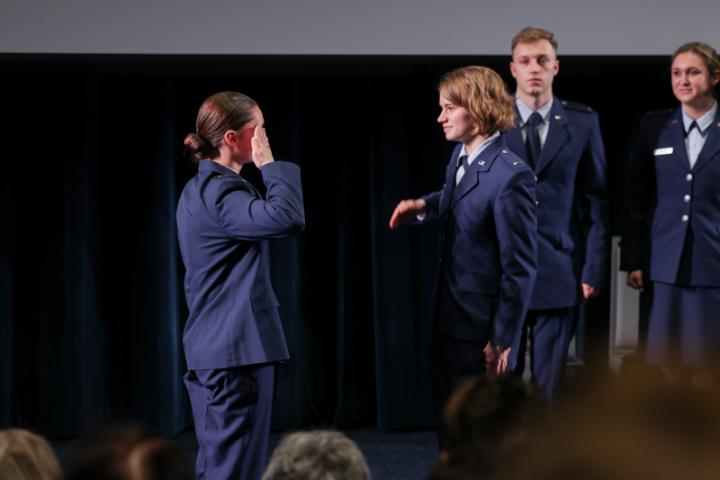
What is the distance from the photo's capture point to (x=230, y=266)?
238 cm

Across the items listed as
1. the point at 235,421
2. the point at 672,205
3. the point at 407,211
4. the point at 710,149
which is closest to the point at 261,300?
the point at 235,421

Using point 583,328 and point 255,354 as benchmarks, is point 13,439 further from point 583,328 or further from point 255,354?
point 583,328

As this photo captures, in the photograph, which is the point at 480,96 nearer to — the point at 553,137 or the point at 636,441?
the point at 553,137

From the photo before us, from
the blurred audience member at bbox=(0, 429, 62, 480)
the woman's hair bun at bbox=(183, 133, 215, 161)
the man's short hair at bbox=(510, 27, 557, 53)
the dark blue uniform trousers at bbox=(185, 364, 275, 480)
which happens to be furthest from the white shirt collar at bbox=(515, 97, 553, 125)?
the blurred audience member at bbox=(0, 429, 62, 480)

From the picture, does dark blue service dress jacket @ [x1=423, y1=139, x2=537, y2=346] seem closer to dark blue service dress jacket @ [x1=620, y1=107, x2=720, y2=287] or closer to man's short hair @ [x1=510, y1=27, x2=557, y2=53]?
man's short hair @ [x1=510, y1=27, x2=557, y2=53]

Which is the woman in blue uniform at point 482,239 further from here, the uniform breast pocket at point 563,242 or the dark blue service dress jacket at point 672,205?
the dark blue service dress jacket at point 672,205

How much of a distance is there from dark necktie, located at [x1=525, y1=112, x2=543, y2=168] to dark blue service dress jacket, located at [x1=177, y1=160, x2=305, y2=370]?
0.87 meters

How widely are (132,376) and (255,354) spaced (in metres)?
1.59

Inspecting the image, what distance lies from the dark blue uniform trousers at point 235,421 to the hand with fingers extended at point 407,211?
0.57 metres

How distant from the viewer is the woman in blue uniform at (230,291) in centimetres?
234

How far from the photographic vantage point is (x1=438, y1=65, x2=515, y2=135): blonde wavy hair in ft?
8.08

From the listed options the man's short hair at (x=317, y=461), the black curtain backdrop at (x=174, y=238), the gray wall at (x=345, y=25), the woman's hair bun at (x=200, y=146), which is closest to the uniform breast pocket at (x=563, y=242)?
the gray wall at (x=345, y=25)

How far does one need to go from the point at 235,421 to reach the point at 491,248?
31.6 inches

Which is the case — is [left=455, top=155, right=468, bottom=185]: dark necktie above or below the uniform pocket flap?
above
